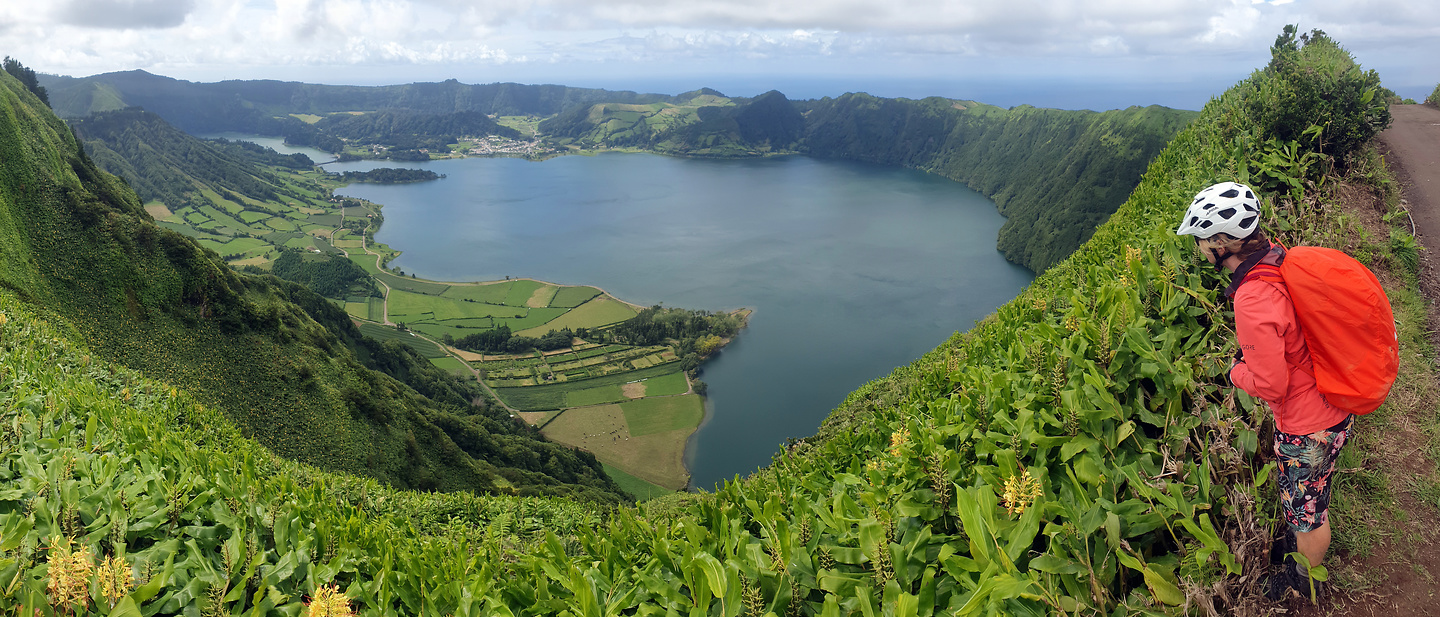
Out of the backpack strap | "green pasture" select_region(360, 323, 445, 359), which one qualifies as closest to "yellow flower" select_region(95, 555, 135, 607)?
the backpack strap

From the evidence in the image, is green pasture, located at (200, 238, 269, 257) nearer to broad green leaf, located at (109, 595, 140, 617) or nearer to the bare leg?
broad green leaf, located at (109, 595, 140, 617)

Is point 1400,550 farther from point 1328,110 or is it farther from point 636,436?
point 636,436

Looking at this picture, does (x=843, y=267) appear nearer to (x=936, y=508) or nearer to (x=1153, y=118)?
(x=1153, y=118)

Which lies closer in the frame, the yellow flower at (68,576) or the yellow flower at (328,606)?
the yellow flower at (68,576)

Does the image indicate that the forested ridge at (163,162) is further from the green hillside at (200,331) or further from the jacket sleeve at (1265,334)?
the jacket sleeve at (1265,334)

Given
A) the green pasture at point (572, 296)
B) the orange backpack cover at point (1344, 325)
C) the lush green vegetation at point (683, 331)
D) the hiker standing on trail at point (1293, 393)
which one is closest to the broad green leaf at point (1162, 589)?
the hiker standing on trail at point (1293, 393)

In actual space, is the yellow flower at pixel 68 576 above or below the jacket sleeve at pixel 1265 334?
below
